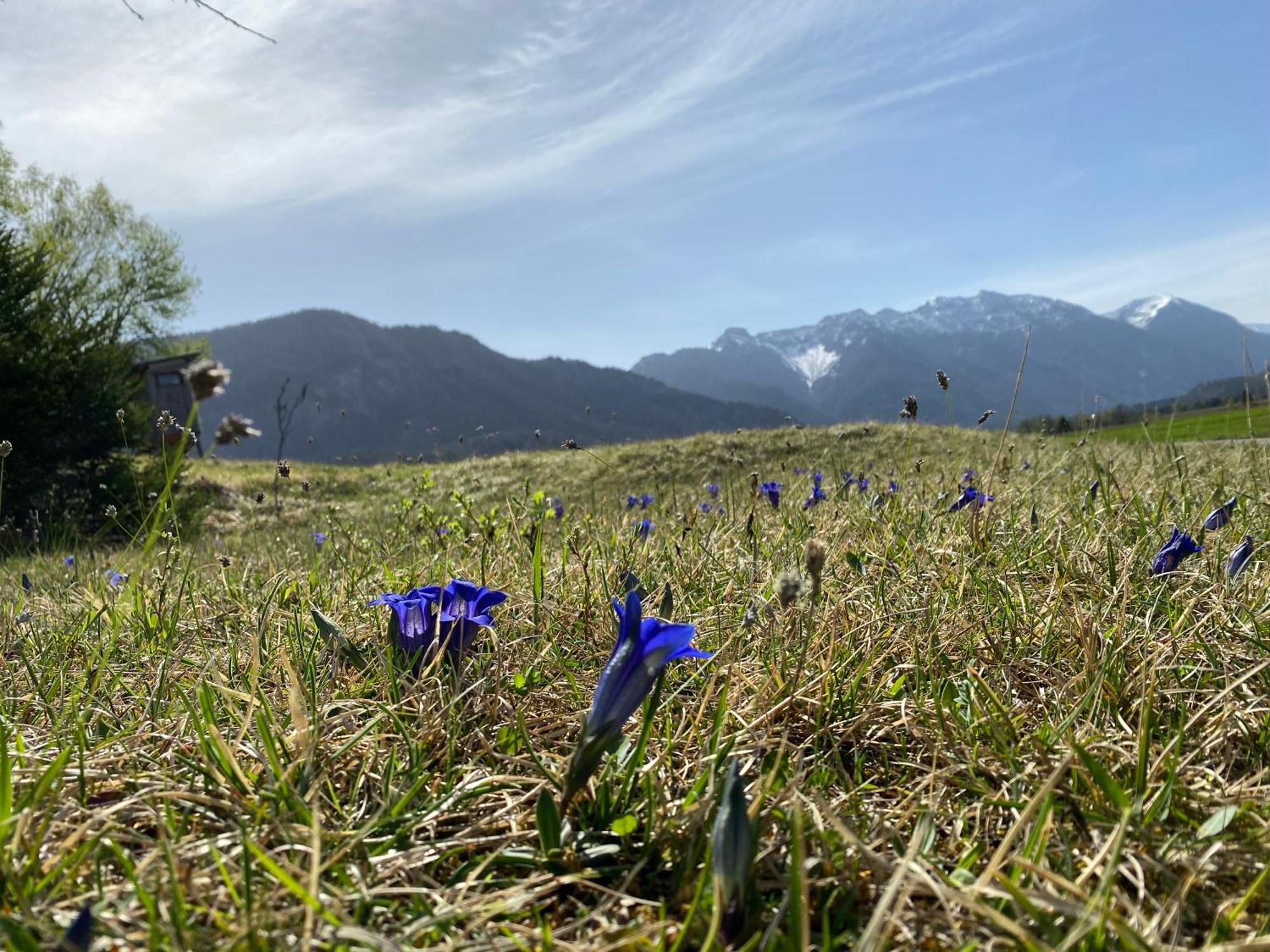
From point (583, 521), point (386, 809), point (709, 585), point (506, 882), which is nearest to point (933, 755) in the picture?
point (506, 882)

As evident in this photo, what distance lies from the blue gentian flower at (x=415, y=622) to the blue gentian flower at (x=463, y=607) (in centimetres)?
5

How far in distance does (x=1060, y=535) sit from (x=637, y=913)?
2568 millimetres

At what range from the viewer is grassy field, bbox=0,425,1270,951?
123 centimetres

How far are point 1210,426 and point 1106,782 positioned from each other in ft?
34.7

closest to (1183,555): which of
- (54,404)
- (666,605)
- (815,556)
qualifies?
(666,605)

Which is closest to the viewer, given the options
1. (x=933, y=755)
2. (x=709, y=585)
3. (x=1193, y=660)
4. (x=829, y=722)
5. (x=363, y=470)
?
(x=933, y=755)

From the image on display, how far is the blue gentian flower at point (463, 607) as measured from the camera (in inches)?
79.8

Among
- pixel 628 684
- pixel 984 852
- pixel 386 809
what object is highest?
pixel 628 684

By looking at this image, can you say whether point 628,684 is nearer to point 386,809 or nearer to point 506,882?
point 506,882

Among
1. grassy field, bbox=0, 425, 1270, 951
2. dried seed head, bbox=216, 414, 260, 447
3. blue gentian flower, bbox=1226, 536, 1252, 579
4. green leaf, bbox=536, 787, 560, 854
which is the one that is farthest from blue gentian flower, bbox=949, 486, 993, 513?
dried seed head, bbox=216, 414, 260, 447

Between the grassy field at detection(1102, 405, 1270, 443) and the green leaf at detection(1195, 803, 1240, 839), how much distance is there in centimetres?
393

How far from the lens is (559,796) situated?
1591mm

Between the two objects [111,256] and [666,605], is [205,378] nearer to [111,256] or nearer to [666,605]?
[666,605]

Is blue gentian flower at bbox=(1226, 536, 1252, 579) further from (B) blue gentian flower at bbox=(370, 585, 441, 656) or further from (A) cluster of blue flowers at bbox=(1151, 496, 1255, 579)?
(B) blue gentian flower at bbox=(370, 585, 441, 656)
